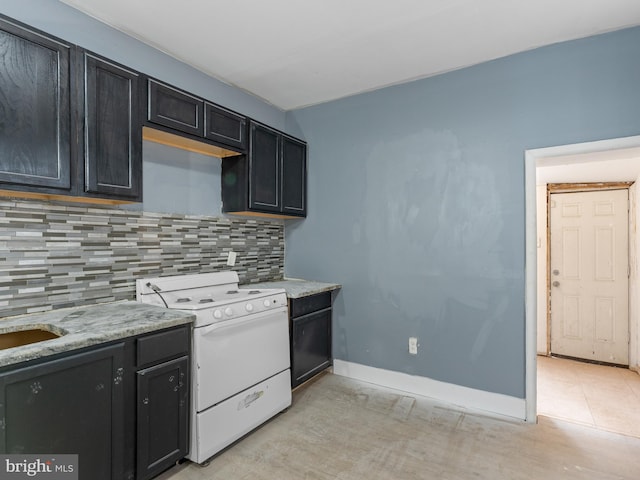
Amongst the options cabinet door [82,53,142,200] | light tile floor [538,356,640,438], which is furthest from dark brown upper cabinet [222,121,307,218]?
light tile floor [538,356,640,438]

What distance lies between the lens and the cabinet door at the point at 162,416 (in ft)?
5.74

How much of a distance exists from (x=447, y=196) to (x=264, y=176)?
60.7 inches

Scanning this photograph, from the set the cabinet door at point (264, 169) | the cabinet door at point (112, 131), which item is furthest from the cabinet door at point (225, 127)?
the cabinet door at point (112, 131)

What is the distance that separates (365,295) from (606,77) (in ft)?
7.75

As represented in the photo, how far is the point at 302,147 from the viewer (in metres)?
3.52

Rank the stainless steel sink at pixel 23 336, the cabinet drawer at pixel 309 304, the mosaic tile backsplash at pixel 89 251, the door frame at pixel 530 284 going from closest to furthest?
the stainless steel sink at pixel 23 336, the mosaic tile backsplash at pixel 89 251, the door frame at pixel 530 284, the cabinet drawer at pixel 309 304

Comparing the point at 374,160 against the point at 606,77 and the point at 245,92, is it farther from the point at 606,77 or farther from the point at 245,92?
the point at 606,77

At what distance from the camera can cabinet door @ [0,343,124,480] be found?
51.8 inches

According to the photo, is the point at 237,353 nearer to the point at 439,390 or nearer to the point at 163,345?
the point at 163,345

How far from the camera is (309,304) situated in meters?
3.00

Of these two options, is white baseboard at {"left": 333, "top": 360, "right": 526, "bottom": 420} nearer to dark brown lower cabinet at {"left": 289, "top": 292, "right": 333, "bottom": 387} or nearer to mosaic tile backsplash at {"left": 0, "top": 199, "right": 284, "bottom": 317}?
dark brown lower cabinet at {"left": 289, "top": 292, "right": 333, "bottom": 387}

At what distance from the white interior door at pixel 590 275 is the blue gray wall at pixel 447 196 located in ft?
7.06

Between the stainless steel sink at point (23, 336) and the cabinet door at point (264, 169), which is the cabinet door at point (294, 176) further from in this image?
the stainless steel sink at point (23, 336)

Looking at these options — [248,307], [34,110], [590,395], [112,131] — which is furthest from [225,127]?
[590,395]
